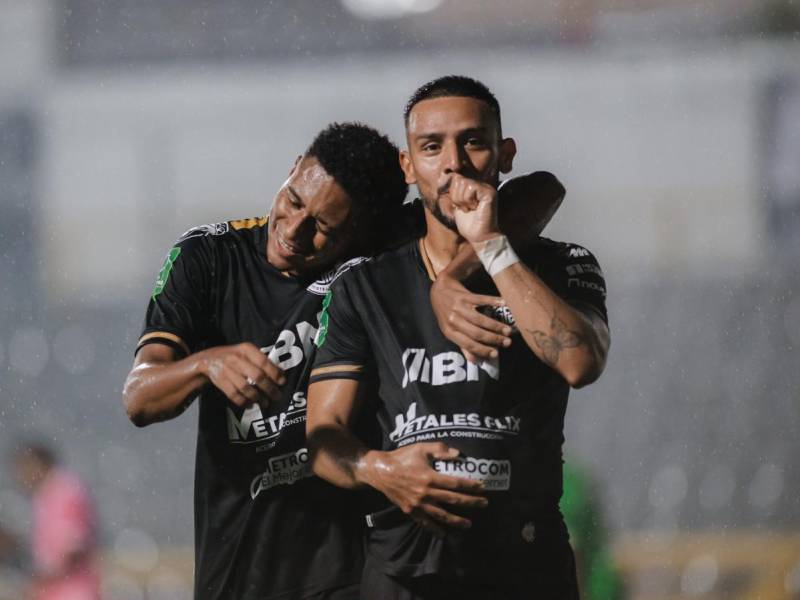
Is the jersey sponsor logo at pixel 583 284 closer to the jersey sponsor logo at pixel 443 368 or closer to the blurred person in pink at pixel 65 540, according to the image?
the jersey sponsor logo at pixel 443 368

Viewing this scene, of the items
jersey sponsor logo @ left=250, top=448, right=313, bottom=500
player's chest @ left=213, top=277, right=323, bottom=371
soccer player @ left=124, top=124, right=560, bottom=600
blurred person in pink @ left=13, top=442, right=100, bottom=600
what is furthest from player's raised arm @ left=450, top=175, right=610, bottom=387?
blurred person in pink @ left=13, top=442, right=100, bottom=600

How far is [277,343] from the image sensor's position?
2.18 meters

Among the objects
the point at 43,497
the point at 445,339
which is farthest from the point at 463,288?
the point at 43,497

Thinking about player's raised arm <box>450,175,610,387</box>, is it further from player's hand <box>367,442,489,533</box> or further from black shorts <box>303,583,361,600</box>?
black shorts <box>303,583,361,600</box>

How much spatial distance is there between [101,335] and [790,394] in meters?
4.67

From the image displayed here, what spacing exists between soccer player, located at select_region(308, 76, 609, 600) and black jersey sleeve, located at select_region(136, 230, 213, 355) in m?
0.28

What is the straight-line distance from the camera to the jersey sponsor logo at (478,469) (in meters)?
1.82

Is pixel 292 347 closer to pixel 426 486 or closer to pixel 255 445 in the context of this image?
pixel 255 445

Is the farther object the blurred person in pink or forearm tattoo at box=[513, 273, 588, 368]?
the blurred person in pink

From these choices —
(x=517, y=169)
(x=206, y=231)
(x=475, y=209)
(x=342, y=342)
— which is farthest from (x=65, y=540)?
(x=517, y=169)

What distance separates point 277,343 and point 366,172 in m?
0.35

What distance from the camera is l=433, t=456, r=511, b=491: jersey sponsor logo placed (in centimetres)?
182

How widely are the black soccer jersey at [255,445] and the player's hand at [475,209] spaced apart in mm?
409

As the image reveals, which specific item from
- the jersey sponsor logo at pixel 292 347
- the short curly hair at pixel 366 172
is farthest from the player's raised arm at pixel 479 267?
the jersey sponsor logo at pixel 292 347
